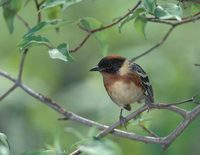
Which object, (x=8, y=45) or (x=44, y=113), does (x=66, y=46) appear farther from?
(x=8, y=45)

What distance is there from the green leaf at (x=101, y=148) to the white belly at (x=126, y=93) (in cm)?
217

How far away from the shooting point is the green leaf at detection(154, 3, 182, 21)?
342 centimetres

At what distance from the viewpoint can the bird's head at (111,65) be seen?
508 centimetres

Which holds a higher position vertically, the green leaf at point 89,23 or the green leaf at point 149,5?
the green leaf at point 149,5

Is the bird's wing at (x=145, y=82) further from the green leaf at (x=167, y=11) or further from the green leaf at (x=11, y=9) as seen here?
the green leaf at (x=167, y=11)

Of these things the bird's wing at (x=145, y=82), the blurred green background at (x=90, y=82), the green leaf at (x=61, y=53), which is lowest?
the blurred green background at (x=90, y=82)

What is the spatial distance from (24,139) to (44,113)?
33 centimetres

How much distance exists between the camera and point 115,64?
5.08m

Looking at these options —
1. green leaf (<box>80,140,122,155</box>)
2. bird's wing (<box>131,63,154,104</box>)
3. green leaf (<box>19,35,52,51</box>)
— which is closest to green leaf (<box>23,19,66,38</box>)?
green leaf (<box>19,35,52,51</box>)

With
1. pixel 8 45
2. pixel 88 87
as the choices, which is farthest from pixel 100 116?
pixel 8 45

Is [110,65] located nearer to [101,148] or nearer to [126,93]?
[126,93]

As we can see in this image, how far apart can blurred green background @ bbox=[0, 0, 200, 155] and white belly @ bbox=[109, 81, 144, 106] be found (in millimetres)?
1130

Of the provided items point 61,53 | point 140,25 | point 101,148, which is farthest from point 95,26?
point 101,148

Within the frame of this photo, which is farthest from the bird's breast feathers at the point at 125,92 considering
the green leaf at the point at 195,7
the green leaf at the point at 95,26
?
the green leaf at the point at 195,7
